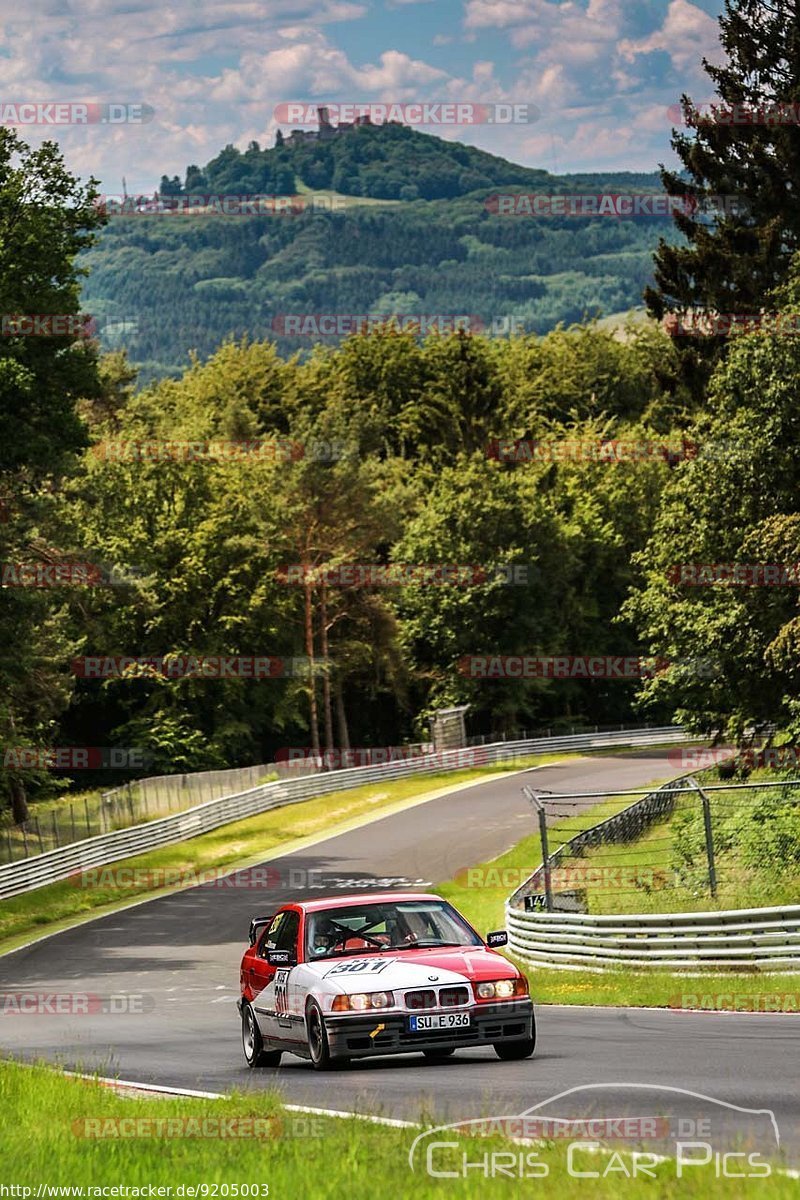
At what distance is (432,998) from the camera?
1280cm

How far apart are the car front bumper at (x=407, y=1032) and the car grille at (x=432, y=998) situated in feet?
0.33

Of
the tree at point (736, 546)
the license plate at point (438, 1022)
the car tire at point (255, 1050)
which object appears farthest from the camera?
the tree at point (736, 546)

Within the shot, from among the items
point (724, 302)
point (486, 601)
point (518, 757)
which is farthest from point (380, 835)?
point (486, 601)

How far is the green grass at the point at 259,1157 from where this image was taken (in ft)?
23.0

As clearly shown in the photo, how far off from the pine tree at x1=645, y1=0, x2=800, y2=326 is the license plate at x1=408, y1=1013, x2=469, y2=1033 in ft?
135

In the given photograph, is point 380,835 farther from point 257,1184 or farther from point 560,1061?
point 257,1184

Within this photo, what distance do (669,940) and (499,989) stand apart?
9.68 m

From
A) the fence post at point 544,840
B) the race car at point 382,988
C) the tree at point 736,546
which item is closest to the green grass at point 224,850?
the fence post at point 544,840

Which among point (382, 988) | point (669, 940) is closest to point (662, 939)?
point (669, 940)

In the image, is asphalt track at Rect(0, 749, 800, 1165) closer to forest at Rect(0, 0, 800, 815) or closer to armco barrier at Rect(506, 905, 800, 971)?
armco barrier at Rect(506, 905, 800, 971)

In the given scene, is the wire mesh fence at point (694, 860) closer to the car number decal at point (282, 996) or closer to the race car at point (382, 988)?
the race car at point (382, 988)

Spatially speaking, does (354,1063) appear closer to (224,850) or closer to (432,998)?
(432,998)

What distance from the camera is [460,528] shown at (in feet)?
290

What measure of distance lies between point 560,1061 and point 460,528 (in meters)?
75.8
